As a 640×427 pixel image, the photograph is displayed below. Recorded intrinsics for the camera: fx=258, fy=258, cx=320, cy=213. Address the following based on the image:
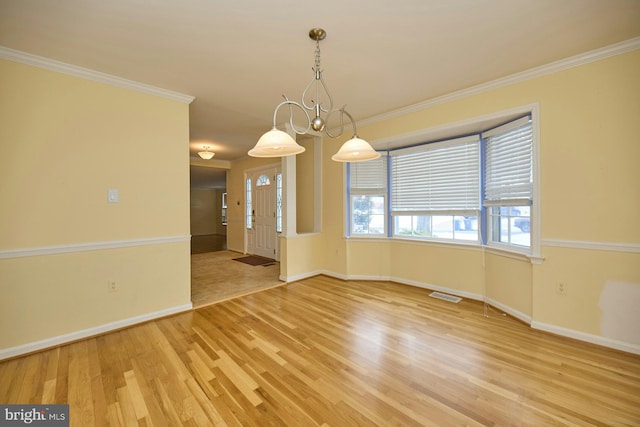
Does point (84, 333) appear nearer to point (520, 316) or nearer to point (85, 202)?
point (85, 202)

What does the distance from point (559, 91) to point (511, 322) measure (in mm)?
2404

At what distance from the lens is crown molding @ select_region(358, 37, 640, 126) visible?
2227mm

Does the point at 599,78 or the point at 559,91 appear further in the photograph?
the point at 559,91

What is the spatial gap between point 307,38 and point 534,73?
235cm

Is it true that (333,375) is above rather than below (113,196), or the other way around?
below

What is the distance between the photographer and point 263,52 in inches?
89.0

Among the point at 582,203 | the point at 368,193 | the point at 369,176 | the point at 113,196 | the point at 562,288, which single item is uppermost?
the point at 369,176

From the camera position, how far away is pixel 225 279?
448cm

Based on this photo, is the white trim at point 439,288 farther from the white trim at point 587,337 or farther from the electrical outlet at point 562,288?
the electrical outlet at point 562,288

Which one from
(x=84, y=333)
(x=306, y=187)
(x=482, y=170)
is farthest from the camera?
(x=306, y=187)

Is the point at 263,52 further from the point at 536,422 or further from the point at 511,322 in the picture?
the point at 511,322

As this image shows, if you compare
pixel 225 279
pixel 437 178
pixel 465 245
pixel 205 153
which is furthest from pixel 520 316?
pixel 205 153

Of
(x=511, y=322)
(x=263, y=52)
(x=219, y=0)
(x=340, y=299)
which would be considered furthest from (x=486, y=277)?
(x=219, y=0)

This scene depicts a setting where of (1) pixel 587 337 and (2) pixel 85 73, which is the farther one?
(2) pixel 85 73
